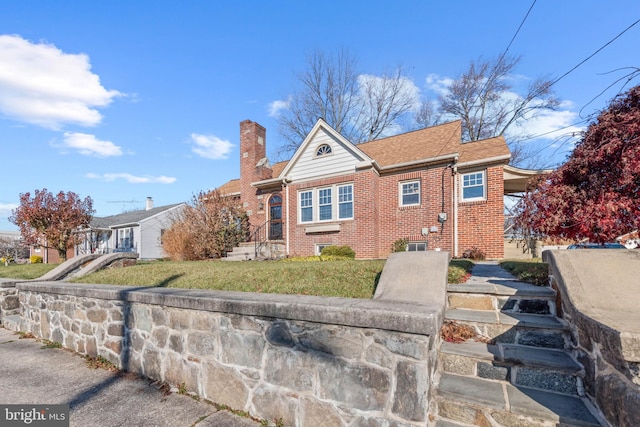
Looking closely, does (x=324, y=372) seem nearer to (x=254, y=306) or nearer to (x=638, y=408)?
(x=254, y=306)

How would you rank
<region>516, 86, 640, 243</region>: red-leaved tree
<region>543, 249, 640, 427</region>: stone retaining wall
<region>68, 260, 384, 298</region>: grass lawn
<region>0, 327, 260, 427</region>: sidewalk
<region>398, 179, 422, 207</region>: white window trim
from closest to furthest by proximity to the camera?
<region>543, 249, 640, 427</region>: stone retaining wall, <region>0, 327, 260, 427</region>: sidewalk, <region>516, 86, 640, 243</region>: red-leaved tree, <region>68, 260, 384, 298</region>: grass lawn, <region>398, 179, 422, 207</region>: white window trim

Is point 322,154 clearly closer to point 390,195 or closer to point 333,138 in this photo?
point 333,138

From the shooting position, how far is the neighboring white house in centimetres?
2220

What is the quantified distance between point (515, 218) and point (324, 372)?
3629 millimetres

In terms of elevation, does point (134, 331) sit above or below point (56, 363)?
above

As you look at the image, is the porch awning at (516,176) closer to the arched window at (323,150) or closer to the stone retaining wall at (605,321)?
the arched window at (323,150)

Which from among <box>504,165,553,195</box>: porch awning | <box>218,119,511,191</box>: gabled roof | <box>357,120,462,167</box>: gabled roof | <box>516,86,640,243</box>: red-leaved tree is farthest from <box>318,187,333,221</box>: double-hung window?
<box>516,86,640,243</box>: red-leaved tree

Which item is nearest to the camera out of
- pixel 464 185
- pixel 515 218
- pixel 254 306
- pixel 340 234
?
pixel 254 306

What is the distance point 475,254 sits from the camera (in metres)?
10.0

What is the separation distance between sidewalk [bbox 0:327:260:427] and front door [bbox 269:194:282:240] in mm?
10388

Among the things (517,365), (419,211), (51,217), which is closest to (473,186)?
(419,211)

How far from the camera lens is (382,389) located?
7.09ft

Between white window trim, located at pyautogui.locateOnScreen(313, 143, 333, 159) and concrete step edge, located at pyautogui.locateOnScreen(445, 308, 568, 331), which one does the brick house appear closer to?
white window trim, located at pyautogui.locateOnScreen(313, 143, 333, 159)

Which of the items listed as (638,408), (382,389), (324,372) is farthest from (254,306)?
(638,408)
